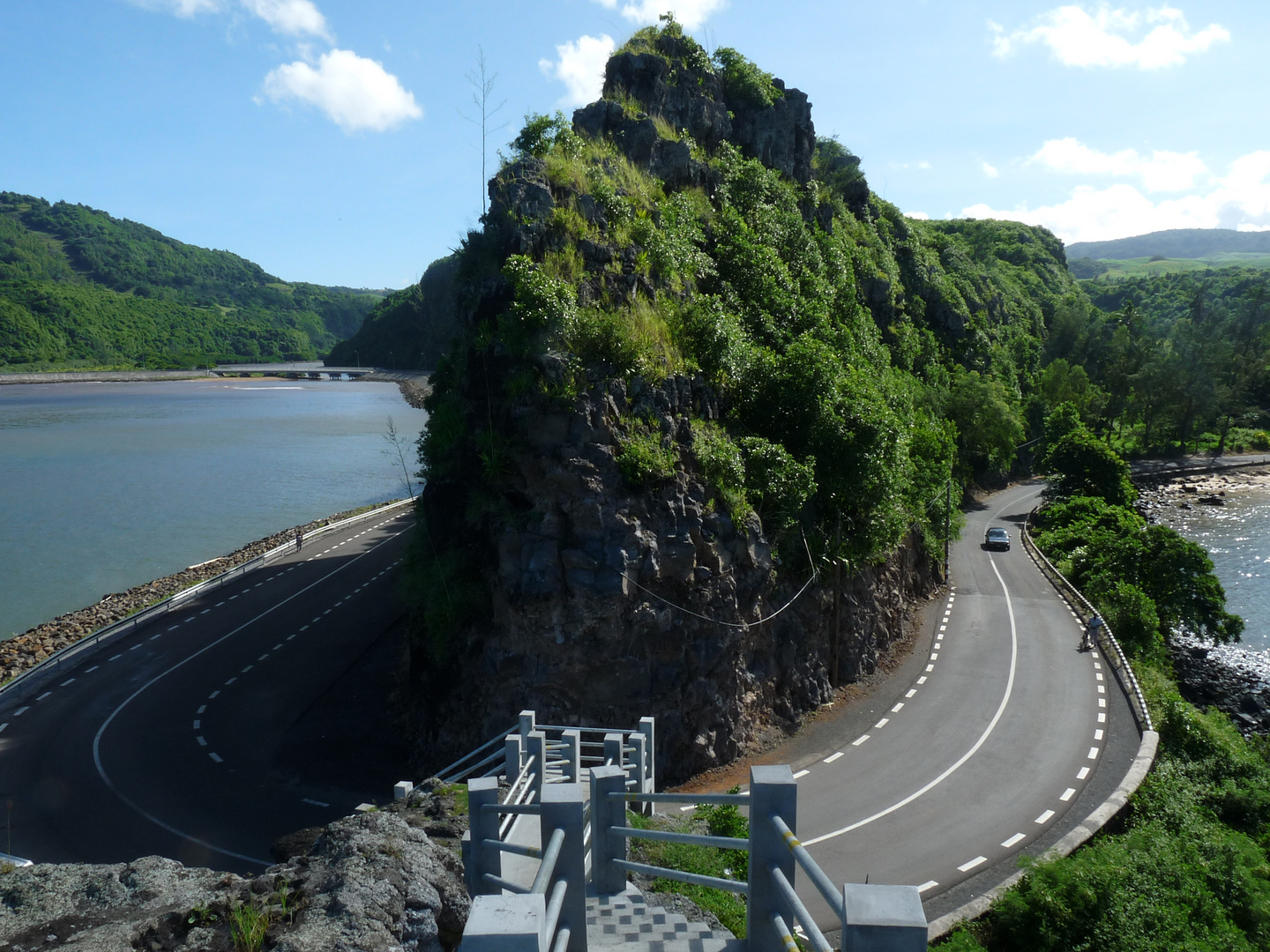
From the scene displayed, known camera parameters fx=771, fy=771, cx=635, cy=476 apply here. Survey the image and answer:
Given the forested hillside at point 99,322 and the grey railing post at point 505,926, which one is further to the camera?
the forested hillside at point 99,322

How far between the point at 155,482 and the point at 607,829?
62.8m

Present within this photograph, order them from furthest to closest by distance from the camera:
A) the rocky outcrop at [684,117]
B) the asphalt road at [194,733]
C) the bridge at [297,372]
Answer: the bridge at [297,372] → the rocky outcrop at [684,117] → the asphalt road at [194,733]

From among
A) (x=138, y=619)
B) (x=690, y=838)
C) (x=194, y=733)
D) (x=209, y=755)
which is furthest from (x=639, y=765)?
(x=138, y=619)

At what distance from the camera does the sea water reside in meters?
38.9

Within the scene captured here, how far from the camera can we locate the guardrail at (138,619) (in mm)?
23109

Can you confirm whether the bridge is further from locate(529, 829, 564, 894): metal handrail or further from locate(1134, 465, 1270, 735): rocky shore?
locate(529, 829, 564, 894): metal handrail

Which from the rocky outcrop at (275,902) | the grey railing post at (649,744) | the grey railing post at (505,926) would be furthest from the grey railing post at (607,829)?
the grey railing post at (649,744)

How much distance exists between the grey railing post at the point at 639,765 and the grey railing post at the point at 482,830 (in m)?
5.44

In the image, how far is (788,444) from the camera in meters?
21.8

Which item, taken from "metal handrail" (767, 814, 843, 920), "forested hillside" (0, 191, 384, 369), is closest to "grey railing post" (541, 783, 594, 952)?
"metal handrail" (767, 814, 843, 920)

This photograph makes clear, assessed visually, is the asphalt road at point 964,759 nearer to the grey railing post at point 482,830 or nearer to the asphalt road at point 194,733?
the grey railing post at point 482,830

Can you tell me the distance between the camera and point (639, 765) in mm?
10508

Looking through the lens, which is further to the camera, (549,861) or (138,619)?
(138,619)

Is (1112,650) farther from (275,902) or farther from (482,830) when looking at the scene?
(275,902)
